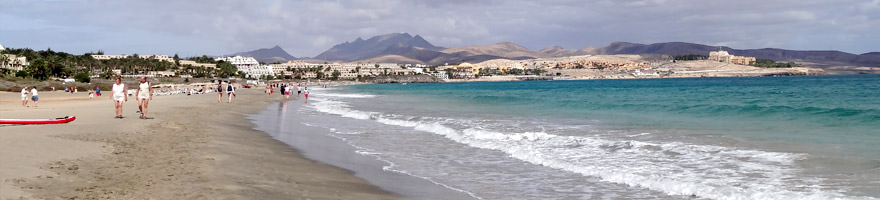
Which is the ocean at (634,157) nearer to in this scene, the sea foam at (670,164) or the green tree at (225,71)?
the sea foam at (670,164)

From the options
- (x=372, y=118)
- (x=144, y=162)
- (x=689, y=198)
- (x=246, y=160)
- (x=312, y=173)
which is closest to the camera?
(x=689, y=198)

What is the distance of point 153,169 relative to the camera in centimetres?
752

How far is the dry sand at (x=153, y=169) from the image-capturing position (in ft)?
19.9

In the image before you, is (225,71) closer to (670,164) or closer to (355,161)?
(355,161)

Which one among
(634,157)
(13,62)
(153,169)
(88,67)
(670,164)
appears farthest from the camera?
(88,67)

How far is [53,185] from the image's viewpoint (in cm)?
595

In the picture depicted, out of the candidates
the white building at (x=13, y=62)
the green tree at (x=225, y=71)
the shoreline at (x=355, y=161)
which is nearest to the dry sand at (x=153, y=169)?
the shoreline at (x=355, y=161)

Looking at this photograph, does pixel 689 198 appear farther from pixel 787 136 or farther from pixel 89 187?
pixel 787 136

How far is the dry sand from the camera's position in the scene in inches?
239

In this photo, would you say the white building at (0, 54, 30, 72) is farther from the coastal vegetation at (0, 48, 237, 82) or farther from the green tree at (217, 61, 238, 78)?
the green tree at (217, 61, 238, 78)

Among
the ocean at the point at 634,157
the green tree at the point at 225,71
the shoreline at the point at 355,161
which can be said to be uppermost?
the green tree at the point at 225,71

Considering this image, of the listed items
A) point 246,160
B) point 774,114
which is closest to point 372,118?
point 246,160

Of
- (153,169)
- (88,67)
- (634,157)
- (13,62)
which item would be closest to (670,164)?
(634,157)

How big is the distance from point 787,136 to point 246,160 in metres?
12.3
